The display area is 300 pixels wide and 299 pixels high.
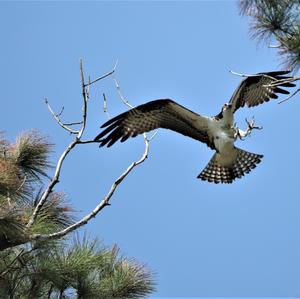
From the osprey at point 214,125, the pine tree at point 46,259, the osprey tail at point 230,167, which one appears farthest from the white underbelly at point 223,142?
the pine tree at point 46,259

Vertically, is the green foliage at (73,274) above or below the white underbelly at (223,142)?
below

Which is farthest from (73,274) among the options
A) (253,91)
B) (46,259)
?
(253,91)

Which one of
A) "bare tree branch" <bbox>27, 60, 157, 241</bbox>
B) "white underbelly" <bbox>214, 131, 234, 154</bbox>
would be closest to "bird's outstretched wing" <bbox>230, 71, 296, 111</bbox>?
"white underbelly" <bbox>214, 131, 234, 154</bbox>

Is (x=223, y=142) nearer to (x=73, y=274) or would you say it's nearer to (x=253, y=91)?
(x=253, y=91)

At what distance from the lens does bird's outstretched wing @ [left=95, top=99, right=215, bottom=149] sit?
266 inches

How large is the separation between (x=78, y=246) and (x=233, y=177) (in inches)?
92.2

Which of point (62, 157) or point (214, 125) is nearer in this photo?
point (62, 157)

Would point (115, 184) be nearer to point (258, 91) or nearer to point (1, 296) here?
→ point (1, 296)

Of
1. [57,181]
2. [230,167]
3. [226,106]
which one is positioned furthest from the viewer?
[230,167]

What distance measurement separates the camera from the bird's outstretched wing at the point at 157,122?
6754mm

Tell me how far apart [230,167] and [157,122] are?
98 centimetres

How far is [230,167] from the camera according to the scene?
24.4 feet

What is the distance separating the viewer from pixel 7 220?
14.9 feet

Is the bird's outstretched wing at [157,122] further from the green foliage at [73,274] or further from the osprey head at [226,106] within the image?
the green foliage at [73,274]
